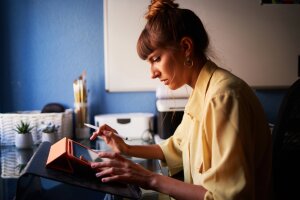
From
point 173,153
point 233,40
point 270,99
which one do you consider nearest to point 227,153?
point 173,153

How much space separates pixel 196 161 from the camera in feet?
2.49

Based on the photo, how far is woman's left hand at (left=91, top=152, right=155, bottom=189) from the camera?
66cm

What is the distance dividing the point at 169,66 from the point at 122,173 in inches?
13.2

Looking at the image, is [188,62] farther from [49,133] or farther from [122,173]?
[49,133]

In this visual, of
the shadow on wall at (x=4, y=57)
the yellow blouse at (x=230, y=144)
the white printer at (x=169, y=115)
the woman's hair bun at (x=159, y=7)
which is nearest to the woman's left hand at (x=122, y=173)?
the yellow blouse at (x=230, y=144)

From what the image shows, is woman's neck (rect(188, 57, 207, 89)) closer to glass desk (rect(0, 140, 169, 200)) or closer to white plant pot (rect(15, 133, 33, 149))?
glass desk (rect(0, 140, 169, 200))

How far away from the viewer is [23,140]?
134cm

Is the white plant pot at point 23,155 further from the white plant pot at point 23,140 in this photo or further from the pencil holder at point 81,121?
the pencil holder at point 81,121

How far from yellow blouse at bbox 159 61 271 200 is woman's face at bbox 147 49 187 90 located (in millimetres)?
A: 82

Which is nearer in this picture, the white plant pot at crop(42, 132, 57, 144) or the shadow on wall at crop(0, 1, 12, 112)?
the white plant pot at crop(42, 132, 57, 144)

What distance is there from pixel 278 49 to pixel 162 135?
96cm

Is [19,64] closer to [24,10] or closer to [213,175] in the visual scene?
[24,10]

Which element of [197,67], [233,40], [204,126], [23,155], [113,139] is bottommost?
[23,155]

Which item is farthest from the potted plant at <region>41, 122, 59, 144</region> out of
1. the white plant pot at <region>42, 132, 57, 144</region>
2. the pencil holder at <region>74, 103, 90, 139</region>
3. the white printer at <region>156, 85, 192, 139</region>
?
the white printer at <region>156, 85, 192, 139</region>
